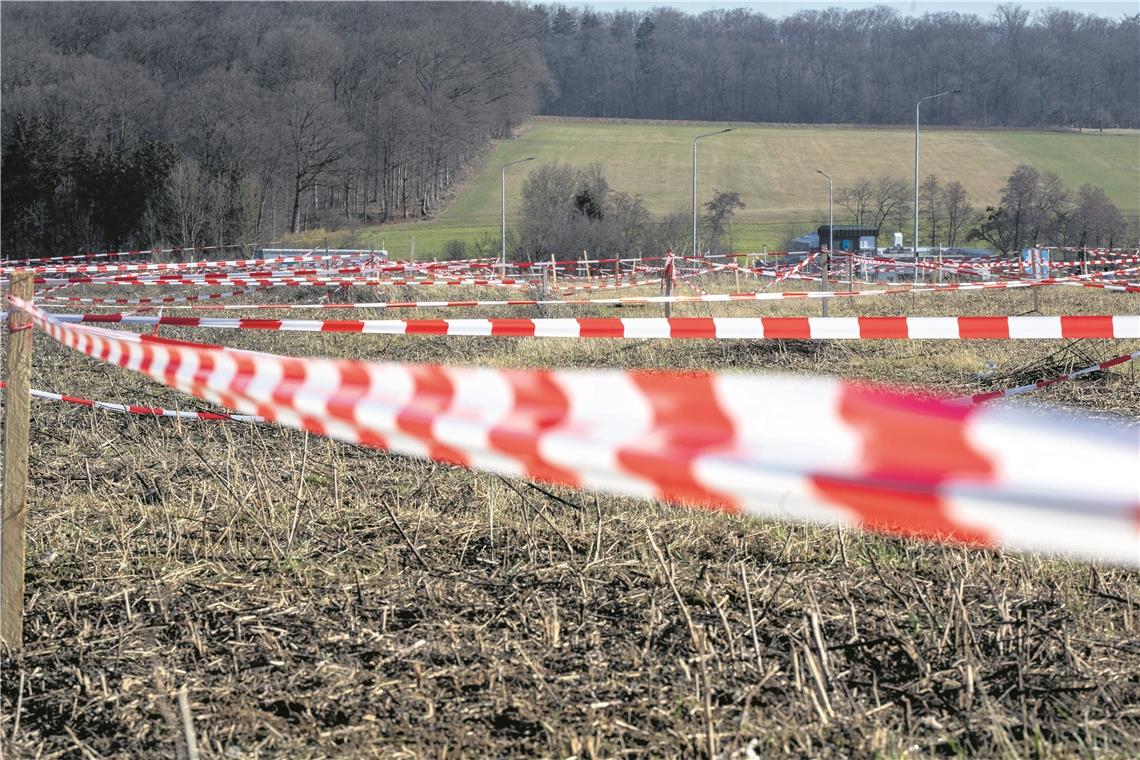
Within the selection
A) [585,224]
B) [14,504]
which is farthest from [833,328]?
[585,224]

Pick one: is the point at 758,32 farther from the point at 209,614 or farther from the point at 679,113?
the point at 209,614

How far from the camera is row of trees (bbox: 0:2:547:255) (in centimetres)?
6009

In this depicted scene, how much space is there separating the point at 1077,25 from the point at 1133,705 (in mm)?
112963

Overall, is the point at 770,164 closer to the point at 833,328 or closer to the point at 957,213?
the point at 957,213

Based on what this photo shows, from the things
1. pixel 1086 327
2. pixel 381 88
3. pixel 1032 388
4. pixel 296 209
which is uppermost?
pixel 381 88

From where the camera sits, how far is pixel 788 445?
2.14 meters

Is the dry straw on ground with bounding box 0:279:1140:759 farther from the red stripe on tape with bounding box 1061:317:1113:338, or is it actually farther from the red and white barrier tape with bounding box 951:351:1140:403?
the red and white barrier tape with bounding box 951:351:1140:403

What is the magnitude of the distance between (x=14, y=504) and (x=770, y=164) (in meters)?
93.0

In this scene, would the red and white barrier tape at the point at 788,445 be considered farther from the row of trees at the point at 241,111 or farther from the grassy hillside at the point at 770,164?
the grassy hillside at the point at 770,164

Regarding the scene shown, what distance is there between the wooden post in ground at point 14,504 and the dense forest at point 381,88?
52.3 meters

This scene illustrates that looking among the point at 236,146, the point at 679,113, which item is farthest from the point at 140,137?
the point at 679,113

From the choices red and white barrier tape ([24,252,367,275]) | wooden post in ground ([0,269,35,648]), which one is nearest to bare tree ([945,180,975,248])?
red and white barrier tape ([24,252,367,275])

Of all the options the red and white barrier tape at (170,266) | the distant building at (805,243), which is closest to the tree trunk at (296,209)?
the distant building at (805,243)

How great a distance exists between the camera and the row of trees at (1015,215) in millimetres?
59312
